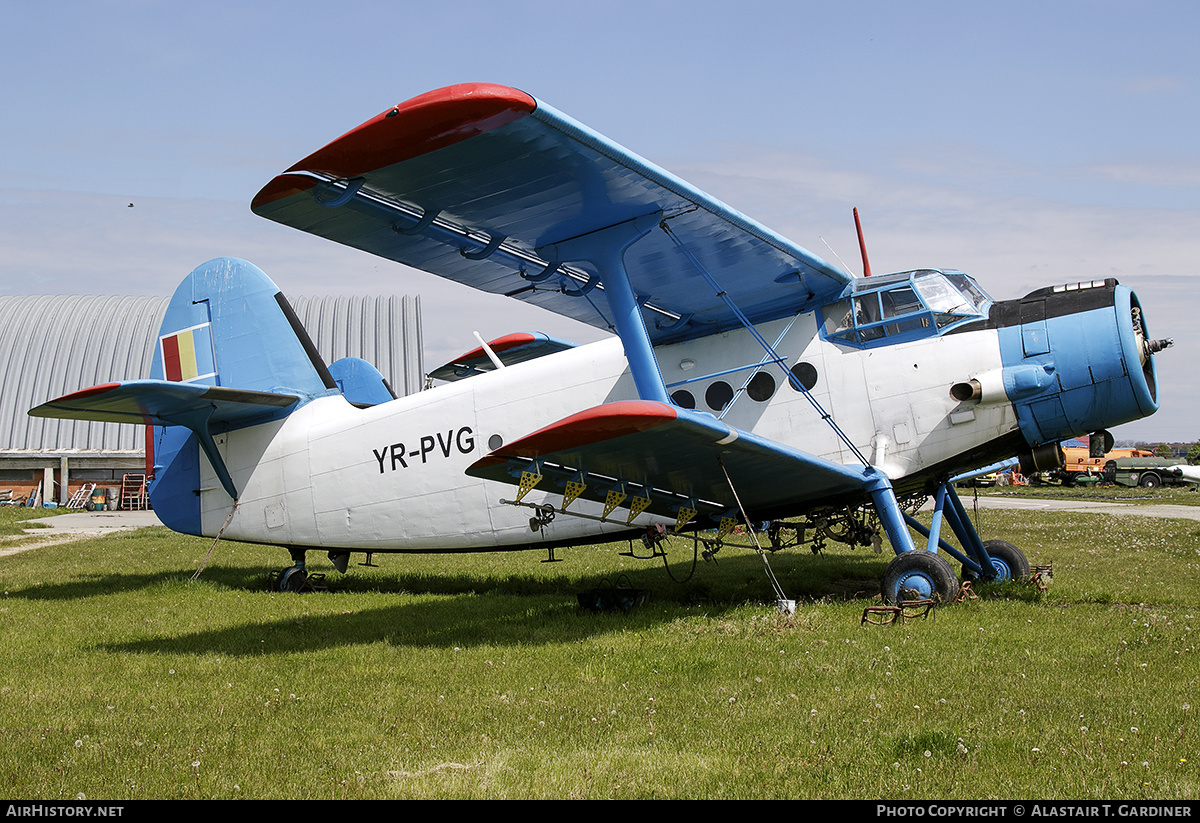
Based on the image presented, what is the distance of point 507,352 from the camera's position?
1252cm

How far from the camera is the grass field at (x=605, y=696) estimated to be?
391cm

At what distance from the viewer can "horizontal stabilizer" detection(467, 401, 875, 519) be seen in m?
6.45

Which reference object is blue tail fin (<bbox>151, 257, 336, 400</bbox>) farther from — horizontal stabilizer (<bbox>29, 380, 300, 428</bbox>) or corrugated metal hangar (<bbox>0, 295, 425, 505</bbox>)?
corrugated metal hangar (<bbox>0, 295, 425, 505</bbox>)

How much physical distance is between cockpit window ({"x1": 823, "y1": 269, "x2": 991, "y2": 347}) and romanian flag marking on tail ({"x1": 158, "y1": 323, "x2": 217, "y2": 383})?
Result: 815 cm

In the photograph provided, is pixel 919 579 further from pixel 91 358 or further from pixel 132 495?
pixel 91 358

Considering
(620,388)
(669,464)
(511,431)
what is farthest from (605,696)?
(511,431)

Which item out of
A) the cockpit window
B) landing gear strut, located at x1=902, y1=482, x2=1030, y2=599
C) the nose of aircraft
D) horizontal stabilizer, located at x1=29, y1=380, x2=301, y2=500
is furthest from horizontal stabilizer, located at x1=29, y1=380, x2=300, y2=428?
the nose of aircraft

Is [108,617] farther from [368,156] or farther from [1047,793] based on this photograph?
[1047,793]

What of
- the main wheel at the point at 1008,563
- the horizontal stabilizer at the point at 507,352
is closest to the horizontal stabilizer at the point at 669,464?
the main wheel at the point at 1008,563

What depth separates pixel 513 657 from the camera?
264 inches

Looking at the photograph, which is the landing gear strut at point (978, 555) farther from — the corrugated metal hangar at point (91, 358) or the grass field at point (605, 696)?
the corrugated metal hangar at point (91, 358)

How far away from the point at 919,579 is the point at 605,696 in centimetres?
358
